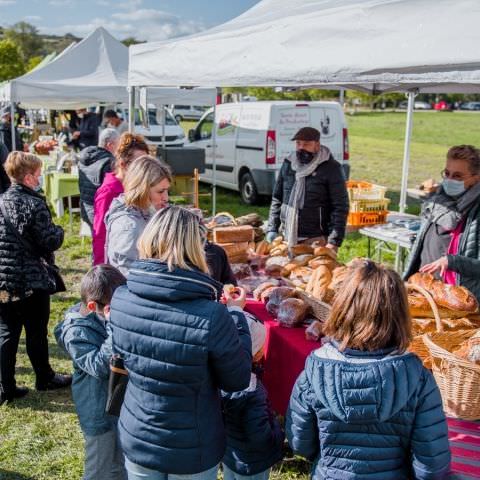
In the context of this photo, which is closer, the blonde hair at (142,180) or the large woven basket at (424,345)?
the large woven basket at (424,345)

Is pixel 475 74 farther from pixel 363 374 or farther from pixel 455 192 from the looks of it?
pixel 363 374

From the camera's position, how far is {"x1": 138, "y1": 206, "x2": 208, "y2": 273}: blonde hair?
183cm

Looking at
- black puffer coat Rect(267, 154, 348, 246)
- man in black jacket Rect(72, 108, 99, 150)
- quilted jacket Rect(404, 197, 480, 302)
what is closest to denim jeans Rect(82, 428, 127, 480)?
quilted jacket Rect(404, 197, 480, 302)

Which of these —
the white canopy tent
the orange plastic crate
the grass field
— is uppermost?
the white canopy tent

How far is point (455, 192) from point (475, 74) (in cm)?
103

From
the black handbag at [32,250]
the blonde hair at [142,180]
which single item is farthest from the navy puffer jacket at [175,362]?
the black handbag at [32,250]

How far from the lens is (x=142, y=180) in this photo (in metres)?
3.09

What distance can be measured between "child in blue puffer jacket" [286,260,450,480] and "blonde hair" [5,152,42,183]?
8.30ft

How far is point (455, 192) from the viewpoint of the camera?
321 centimetres

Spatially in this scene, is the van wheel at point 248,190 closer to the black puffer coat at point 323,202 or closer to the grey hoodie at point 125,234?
the black puffer coat at point 323,202

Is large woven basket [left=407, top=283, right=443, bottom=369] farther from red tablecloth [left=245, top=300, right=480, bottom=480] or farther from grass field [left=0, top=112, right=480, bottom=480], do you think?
grass field [left=0, top=112, right=480, bottom=480]

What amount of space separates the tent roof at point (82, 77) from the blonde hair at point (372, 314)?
7946 mm

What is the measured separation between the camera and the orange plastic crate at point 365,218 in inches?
272

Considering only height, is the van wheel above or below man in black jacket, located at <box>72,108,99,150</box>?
below
